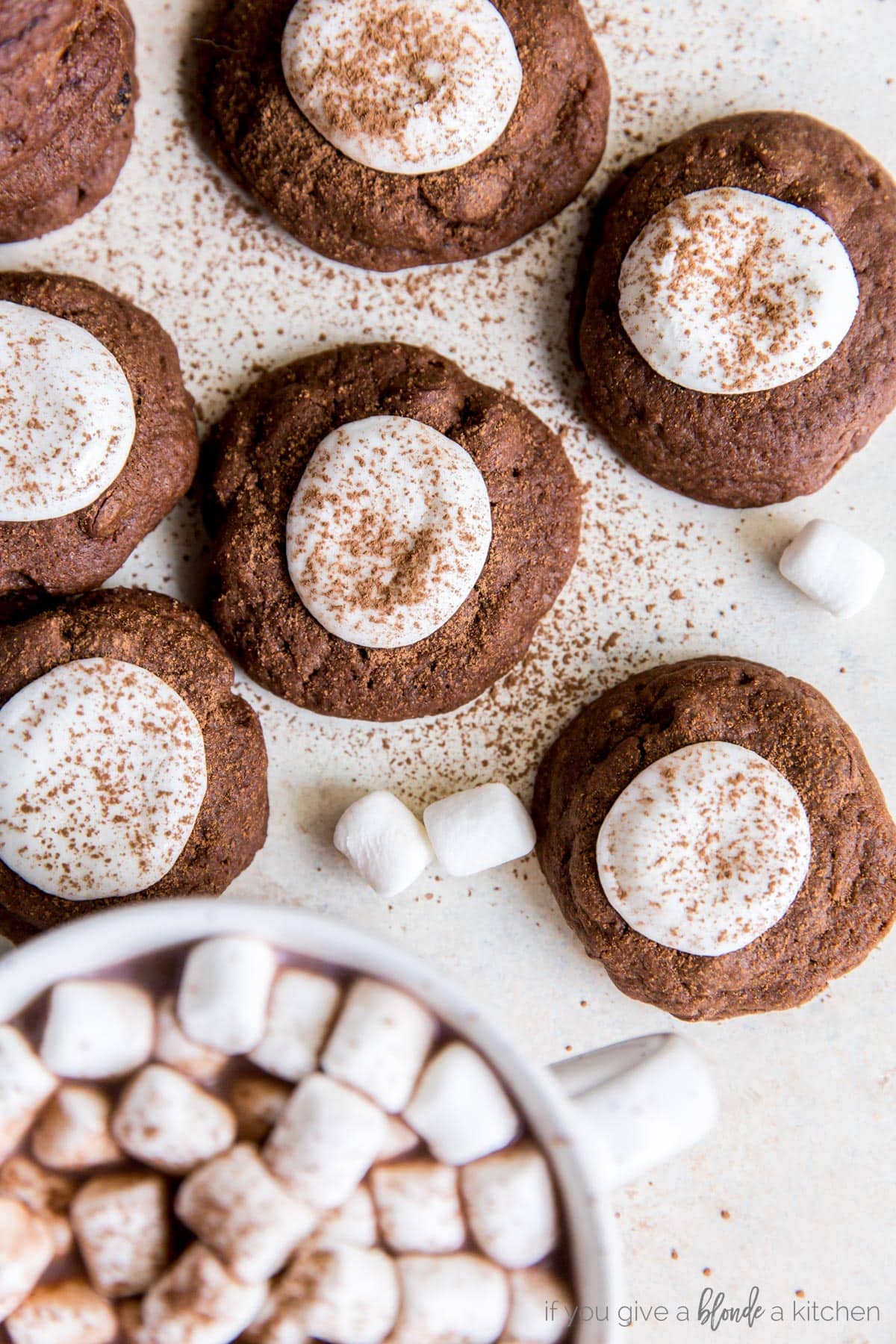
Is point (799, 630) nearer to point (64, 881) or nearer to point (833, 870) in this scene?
point (833, 870)

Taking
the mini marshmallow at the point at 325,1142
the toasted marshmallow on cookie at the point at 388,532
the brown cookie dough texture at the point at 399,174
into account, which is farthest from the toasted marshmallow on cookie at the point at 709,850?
the brown cookie dough texture at the point at 399,174

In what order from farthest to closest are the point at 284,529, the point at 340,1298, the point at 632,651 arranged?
the point at 632,651 < the point at 284,529 < the point at 340,1298

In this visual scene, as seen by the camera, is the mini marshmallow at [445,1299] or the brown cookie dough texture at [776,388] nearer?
the mini marshmallow at [445,1299]

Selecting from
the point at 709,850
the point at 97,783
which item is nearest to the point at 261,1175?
the point at 97,783

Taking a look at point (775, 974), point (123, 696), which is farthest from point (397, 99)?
point (775, 974)

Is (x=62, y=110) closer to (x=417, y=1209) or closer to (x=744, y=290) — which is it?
(x=744, y=290)

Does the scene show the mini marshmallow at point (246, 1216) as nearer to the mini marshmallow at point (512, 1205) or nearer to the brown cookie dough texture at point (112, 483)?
the mini marshmallow at point (512, 1205)

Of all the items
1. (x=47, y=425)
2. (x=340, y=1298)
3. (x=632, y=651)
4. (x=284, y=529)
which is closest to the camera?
(x=340, y=1298)
